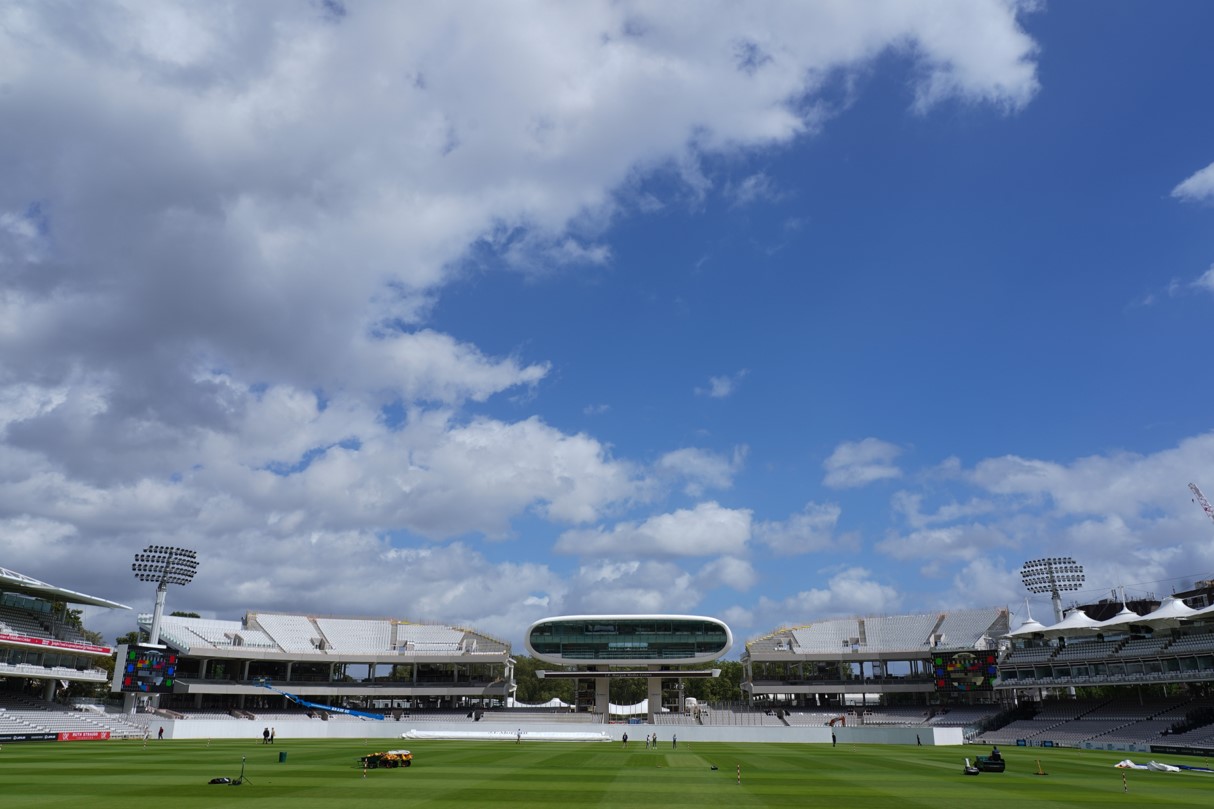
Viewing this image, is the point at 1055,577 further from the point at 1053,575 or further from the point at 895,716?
the point at 895,716

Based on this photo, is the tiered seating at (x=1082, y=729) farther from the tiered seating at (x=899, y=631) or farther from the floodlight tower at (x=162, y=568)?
the floodlight tower at (x=162, y=568)

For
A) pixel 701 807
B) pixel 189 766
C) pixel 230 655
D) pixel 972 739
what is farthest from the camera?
pixel 230 655

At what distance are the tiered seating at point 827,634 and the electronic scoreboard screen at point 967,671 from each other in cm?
1854

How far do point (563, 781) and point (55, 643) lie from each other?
6800cm

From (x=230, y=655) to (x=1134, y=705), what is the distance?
342ft

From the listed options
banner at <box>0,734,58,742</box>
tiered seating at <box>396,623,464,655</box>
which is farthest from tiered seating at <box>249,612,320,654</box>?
banner at <box>0,734,58,742</box>

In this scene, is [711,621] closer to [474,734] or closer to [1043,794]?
[474,734]

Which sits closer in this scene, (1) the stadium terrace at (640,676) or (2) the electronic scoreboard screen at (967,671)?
(1) the stadium terrace at (640,676)

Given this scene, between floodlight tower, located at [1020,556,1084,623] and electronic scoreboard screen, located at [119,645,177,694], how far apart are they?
354ft

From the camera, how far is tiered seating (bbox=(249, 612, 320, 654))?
113 m

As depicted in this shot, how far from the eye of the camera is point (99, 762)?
44562 millimetres

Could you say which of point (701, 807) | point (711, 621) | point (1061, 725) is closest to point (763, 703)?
point (711, 621)

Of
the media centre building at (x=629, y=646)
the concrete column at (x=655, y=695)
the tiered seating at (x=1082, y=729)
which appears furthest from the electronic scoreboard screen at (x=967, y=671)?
the concrete column at (x=655, y=695)

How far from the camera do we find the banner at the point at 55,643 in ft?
243
